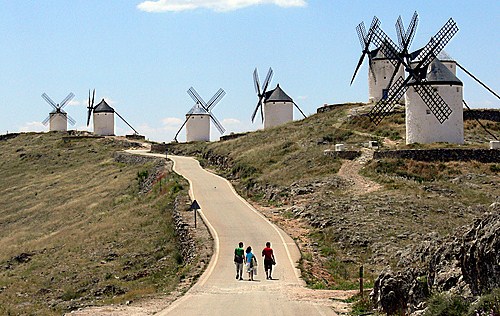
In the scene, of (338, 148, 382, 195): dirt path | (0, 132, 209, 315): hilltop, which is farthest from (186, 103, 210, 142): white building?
(338, 148, 382, 195): dirt path

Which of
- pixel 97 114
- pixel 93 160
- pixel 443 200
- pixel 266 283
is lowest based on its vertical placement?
pixel 266 283

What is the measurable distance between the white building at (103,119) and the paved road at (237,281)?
207 feet

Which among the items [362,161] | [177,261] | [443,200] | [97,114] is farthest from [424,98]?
[97,114]

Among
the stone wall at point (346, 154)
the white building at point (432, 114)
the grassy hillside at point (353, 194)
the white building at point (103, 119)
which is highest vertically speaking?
the white building at point (103, 119)

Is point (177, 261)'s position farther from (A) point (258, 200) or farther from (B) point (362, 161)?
(B) point (362, 161)

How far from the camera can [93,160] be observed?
8538 cm

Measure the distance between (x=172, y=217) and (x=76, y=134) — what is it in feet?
233

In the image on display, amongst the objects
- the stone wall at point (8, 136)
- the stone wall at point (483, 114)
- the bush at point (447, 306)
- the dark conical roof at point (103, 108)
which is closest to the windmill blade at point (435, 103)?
the stone wall at point (483, 114)

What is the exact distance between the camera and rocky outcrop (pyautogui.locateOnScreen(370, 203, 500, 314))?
39.0ft

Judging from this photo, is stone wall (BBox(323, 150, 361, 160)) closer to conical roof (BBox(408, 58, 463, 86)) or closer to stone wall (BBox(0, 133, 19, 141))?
conical roof (BBox(408, 58, 463, 86))

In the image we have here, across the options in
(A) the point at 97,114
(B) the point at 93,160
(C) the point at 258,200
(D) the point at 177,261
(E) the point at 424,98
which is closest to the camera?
(D) the point at 177,261

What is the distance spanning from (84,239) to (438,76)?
2577 cm

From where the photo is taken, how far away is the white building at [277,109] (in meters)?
80.7

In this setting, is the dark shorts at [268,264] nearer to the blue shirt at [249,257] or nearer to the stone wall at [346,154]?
the blue shirt at [249,257]
